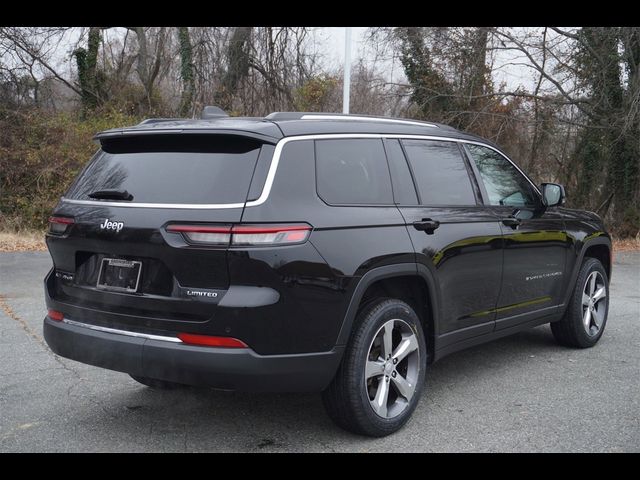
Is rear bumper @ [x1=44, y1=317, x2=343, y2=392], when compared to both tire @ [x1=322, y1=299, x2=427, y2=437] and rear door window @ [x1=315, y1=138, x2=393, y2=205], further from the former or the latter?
rear door window @ [x1=315, y1=138, x2=393, y2=205]

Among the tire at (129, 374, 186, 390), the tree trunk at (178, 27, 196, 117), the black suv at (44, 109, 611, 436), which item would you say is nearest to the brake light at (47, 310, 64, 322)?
the black suv at (44, 109, 611, 436)

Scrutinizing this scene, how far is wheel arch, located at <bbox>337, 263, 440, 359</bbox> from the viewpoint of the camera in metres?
3.61

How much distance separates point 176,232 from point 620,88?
1570 cm

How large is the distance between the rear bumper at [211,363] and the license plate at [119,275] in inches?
9.8

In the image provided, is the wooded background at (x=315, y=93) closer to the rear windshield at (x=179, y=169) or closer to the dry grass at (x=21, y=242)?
the dry grass at (x=21, y=242)

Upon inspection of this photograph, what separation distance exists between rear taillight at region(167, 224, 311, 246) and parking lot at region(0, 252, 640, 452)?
3.92ft

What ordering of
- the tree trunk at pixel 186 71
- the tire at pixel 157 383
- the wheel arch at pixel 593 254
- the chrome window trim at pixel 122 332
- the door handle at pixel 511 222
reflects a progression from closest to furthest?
the chrome window trim at pixel 122 332 < the tire at pixel 157 383 < the door handle at pixel 511 222 < the wheel arch at pixel 593 254 < the tree trunk at pixel 186 71

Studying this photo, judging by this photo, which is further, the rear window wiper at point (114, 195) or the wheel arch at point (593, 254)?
the wheel arch at point (593, 254)

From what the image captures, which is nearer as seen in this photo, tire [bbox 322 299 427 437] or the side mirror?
tire [bbox 322 299 427 437]

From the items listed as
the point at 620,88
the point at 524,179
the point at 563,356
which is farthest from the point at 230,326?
the point at 620,88

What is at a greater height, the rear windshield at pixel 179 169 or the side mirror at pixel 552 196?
the rear windshield at pixel 179 169

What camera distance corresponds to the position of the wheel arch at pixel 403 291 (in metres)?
3.61

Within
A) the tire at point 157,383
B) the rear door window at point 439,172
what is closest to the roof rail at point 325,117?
the rear door window at point 439,172
